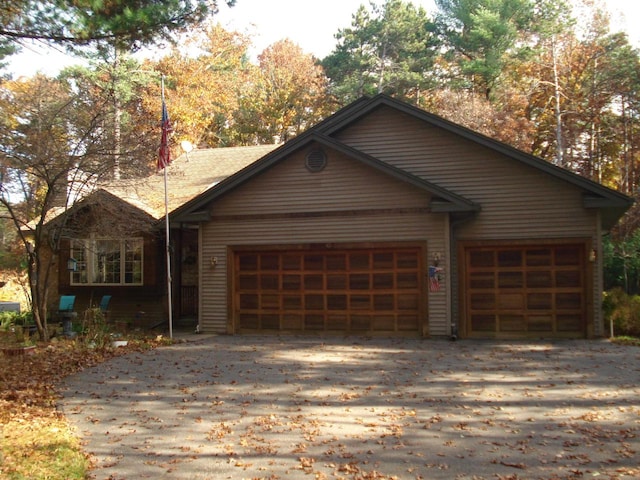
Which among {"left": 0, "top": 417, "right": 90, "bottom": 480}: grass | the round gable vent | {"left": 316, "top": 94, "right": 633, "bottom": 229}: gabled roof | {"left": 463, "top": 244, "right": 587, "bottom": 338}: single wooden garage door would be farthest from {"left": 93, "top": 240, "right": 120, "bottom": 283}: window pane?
{"left": 0, "top": 417, "right": 90, "bottom": 480}: grass

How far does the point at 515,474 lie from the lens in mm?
5270

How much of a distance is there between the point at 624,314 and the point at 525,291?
2.42m

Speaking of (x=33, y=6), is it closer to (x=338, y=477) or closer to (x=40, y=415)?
(x=40, y=415)

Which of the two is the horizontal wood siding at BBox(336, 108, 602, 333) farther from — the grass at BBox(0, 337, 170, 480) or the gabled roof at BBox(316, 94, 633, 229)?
the grass at BBox(0, 337, 170, 480)

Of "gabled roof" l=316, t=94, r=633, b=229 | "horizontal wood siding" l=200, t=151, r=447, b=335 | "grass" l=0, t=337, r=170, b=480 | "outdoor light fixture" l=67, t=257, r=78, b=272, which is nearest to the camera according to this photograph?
"grass" l=0, t=337, r=170, b=480

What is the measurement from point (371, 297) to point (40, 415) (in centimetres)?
886

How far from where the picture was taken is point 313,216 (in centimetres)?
1534

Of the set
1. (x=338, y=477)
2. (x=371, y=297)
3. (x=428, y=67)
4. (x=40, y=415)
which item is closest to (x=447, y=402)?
(x=338, y=477)

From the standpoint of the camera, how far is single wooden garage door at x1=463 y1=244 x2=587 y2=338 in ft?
46.8

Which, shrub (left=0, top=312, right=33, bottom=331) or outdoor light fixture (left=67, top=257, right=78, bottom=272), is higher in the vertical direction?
outdoor light fixture (left=67, top=257, right=78, bottom=272)

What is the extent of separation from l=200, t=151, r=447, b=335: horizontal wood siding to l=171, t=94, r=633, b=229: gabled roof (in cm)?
35

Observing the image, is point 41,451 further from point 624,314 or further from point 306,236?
point 624,314

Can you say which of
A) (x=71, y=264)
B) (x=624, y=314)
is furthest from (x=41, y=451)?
(x=624, y=314)

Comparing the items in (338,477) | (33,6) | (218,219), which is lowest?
(338,477)
